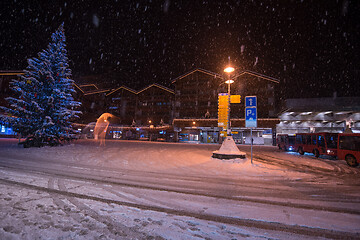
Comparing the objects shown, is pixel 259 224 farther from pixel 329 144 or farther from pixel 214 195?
pixel 329 144

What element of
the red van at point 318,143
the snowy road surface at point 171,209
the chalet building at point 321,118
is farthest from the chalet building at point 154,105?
the snowy road surface at point 171,209

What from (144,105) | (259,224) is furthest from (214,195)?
(144,105)

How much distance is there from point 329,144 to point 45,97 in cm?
2482

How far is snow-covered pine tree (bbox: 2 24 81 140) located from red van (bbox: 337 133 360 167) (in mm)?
22137

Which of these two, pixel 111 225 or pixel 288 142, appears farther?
pixel 288 142

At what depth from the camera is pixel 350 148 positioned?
35.8 feet

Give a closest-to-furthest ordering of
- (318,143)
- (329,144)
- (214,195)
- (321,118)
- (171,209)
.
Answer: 1. (171,209)
2. (214,195)
3. (329,144)
4. (318,143)
5. (321,118)

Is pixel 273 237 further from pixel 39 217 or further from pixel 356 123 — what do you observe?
pixel 356 123

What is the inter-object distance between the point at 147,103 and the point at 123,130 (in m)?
9.78

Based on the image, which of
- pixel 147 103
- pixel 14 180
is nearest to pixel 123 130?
pixel 147 103

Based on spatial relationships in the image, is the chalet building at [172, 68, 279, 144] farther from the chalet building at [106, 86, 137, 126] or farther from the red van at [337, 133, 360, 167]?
the red van at [337, 133, 360, 167]

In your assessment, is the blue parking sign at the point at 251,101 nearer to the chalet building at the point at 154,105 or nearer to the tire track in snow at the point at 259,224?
the tire track in snow at the point at 259,224

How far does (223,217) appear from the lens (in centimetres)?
334

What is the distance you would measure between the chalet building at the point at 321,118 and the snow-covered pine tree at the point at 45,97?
3627 centimetres
